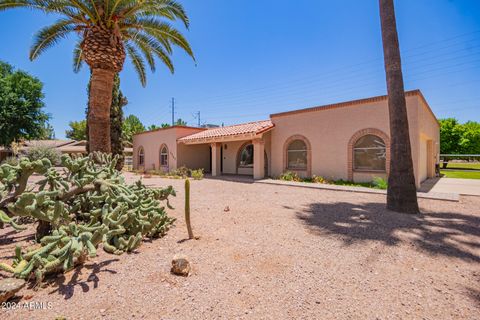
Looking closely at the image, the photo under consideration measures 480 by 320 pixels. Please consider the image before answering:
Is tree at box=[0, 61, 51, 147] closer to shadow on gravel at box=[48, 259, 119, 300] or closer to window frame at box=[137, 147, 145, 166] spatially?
window frame at box=[137, 147, 145, 166]

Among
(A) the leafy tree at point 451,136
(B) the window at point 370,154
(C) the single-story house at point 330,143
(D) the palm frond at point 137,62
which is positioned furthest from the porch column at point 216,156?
(A) the leafy tree at point 451,136

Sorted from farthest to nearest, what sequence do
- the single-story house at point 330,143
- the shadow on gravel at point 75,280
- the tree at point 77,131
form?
the tree at point 77,131, the single-story house at point 330,143, the shadow on gravel at point 75,280

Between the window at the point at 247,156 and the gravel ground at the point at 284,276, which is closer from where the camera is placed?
the gravel ground at the point at 284,276

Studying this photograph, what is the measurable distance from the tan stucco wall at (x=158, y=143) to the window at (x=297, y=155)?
10348 mm

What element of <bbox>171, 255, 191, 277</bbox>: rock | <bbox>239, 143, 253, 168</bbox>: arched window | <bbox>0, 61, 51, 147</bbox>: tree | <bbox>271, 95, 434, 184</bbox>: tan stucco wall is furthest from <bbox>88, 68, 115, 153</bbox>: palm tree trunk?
<bbox>0, 61, 51, 147</bbox>: tree

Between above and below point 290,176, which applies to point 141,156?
above

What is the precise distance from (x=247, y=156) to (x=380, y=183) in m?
10.5

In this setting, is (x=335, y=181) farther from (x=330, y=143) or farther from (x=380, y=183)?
(x=380, y=183)

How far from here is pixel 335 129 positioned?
46.9 ft

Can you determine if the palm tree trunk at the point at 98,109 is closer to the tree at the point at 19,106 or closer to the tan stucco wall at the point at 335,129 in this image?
the tan stucco wall at the point at 335,129

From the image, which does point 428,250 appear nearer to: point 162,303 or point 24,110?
point 162,303

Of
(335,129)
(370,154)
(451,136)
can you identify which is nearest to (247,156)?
(335,129)

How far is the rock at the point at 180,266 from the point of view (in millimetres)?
3410

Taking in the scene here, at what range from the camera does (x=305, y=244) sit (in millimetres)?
4652
